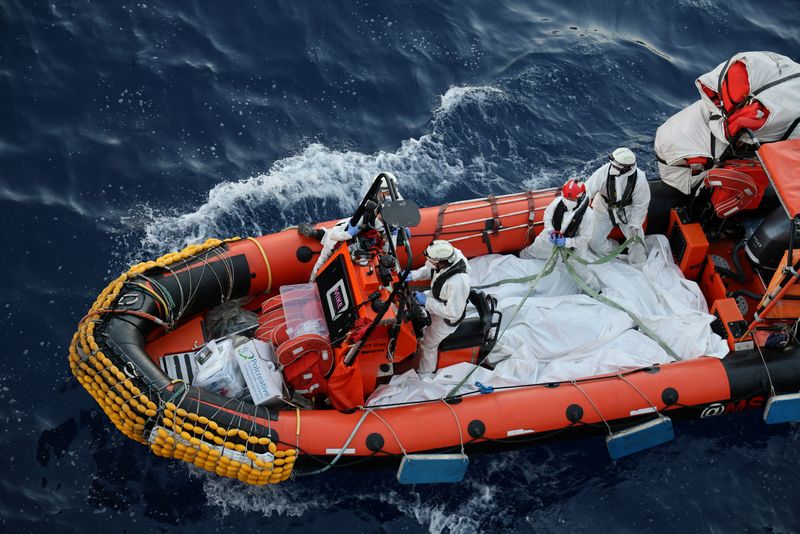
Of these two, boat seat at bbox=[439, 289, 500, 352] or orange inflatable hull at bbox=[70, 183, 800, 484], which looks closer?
orange inflatable hull at bbox=[70, 183, 800, 484]

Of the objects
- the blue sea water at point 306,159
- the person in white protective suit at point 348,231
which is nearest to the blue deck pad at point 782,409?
the blue sea water at point 306,159

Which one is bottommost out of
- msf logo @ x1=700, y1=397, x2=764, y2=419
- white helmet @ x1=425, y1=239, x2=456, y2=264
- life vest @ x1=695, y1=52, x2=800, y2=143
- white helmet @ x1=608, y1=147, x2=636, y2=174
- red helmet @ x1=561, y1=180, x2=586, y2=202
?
msf logo @ x1=700, y1=397, x2=764, y2=419

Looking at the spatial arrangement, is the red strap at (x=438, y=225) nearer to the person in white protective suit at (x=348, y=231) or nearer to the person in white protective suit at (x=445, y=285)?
the person in white protective suit at (x=348, y=231)

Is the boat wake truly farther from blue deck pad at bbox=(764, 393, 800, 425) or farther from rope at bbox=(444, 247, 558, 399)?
blue deck pad at bbox=(764, 393, 800, 425)

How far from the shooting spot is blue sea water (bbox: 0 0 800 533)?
A: 5297 mm

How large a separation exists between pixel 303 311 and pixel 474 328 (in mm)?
1086

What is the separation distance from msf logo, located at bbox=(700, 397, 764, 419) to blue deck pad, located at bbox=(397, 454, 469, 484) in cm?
167

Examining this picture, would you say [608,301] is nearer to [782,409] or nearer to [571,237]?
[571,237]

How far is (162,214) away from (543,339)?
10.2 ft

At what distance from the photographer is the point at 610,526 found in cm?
536

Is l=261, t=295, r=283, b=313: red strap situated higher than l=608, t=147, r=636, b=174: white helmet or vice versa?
l=608, t=147, r=636, b=174: white helmet

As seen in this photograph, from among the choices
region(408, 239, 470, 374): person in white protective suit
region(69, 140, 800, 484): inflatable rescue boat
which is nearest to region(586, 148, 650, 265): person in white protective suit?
region(69, 140, 800, 484): inflatable rescue boat

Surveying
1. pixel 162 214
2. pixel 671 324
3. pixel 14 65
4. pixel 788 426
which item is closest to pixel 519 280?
pixel 671 324

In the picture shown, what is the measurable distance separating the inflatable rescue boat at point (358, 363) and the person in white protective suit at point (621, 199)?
605mm
